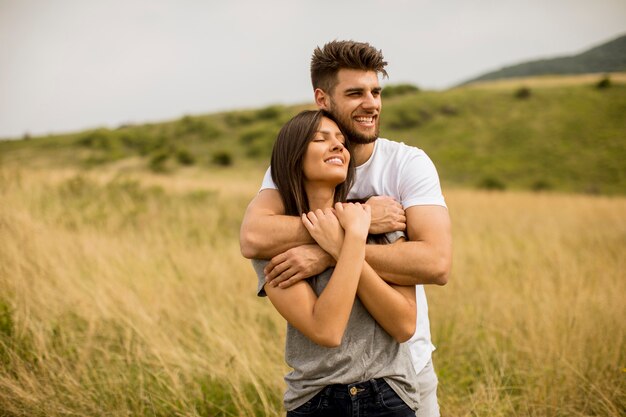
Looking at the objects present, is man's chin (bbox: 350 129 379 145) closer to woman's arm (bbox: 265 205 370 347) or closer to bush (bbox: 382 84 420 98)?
woman's arm (bbox: 265 205 370 347)

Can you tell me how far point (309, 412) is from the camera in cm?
202

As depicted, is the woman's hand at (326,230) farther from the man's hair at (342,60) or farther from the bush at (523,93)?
the bush at (523,93)

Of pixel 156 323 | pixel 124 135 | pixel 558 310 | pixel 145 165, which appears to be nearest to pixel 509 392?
pixel 558 310

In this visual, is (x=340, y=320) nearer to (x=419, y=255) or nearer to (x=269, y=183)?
(x=419, y=255)

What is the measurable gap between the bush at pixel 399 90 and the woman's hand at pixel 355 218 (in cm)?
4973

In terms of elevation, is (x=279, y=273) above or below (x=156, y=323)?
above

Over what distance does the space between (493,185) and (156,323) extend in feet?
84.8

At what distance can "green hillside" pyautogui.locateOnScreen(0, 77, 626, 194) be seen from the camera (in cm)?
2964

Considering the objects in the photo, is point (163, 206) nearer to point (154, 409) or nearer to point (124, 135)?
point (154, 409)

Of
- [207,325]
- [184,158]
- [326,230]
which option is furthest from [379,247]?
[184,158]

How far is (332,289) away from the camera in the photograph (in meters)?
1.89

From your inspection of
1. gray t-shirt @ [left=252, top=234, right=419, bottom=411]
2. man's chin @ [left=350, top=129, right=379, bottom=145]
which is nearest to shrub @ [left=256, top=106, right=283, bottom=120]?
man's chin @ [left=350, top=129, right=379, bottom=145]

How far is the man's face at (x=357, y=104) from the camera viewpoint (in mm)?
2654

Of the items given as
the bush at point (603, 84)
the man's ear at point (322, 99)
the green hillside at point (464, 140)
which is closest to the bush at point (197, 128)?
the green hillside at point (464, 140)
